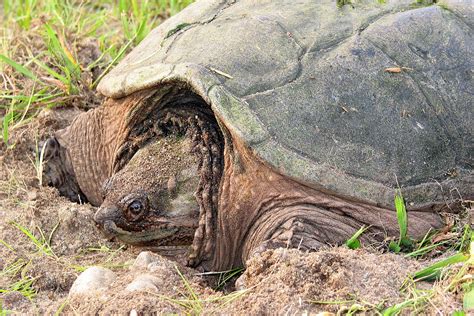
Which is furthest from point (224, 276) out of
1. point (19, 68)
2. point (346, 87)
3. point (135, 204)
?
point (19, 68)

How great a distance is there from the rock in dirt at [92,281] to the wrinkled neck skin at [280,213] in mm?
598

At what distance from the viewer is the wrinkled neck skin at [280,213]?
10.2 feet

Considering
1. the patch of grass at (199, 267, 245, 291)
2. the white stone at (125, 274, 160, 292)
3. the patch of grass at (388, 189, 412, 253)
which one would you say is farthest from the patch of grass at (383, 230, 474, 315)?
the patch of grass at (199, 267, 245, 291)

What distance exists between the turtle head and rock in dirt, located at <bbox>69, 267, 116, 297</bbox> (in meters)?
0.38

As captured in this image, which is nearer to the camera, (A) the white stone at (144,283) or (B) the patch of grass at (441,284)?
(B) the patch of grass at (441,284)

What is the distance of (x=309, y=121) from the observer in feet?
10.1

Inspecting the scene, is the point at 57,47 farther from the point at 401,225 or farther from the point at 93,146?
the point at 401,225

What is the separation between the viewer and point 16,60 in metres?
4.71

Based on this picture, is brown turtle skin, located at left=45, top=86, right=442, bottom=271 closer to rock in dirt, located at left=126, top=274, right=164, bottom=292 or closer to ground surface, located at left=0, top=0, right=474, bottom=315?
ground surface, located at left=0, top=0, right=474, bottom=315

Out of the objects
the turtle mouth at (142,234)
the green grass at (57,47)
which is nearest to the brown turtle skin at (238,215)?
the turtle mouth at (142,234)

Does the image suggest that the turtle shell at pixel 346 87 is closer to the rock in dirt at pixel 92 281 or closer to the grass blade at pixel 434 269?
the grass blade at pixel 434 269

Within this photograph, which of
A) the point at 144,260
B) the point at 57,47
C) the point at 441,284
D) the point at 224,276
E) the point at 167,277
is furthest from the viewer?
the point at 57,47

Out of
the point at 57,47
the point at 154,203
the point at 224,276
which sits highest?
the point at 57,47

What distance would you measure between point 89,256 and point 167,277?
0.68 m
